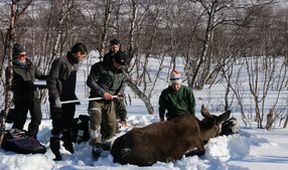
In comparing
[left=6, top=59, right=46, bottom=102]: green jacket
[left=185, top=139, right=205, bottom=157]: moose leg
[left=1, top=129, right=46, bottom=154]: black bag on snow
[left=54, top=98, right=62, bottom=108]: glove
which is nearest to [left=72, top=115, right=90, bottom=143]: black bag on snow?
[left=1, top=129, right=46, bottom=154]: black bag on snow

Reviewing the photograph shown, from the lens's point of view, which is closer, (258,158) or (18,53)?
(258,158)

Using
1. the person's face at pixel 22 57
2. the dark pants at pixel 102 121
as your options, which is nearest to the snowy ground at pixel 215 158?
the dark pants at pixel 102 121

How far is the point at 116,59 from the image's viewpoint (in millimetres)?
7133

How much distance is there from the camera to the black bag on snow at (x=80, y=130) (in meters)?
8.02

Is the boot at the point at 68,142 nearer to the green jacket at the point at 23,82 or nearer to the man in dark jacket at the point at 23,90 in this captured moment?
the man in dark jacket at the point at 23,90

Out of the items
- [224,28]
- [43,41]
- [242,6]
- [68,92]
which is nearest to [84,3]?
[43,41]

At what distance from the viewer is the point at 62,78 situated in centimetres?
724

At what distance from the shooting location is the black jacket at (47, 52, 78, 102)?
23.0ft

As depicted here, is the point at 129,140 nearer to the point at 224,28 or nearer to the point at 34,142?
the point at 34,142

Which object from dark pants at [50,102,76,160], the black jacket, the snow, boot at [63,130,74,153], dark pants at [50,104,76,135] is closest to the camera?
the snow

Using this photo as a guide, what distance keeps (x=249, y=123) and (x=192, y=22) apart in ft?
38.3

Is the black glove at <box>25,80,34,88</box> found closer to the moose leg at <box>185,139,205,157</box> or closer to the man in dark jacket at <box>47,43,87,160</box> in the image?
the man in dark jacket at <box>47,43,87,160</box>

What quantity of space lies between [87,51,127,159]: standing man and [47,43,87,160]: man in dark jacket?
0.31 meters

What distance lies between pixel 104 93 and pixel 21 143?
1526 mm
